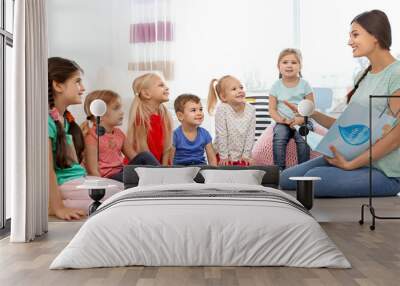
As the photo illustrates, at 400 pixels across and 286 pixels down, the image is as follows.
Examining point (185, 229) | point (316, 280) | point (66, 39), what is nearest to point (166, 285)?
point (185, 229)

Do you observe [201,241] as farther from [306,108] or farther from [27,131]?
[306,108]

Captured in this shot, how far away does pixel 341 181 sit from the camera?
25.4 feet

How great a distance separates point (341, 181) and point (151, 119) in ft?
8.25

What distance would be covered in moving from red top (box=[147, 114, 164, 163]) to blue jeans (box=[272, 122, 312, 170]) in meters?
1.42

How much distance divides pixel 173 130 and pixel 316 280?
3.88 meters

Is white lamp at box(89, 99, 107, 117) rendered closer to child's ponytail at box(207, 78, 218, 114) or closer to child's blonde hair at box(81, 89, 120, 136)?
child's blonde hair at box(81, 89, 120, 136)

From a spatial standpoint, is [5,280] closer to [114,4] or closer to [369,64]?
[114,4]

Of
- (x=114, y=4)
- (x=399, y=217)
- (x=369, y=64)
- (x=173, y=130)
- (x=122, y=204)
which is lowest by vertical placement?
(x=399, y=217)

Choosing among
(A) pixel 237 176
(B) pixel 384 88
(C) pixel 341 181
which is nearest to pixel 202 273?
(A) pixel 237 176

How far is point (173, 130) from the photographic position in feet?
25.5

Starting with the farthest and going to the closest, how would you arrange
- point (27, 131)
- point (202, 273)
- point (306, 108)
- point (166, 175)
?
point (306, 108) < point (166, 175) < point (27, 131) < point (202, 273)

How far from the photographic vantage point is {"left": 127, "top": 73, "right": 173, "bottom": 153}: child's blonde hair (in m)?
7.78

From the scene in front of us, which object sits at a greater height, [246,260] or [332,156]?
[332,156]

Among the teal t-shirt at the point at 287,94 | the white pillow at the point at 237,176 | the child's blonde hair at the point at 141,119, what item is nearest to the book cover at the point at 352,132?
the teal t-shirt at the point at 287,94
